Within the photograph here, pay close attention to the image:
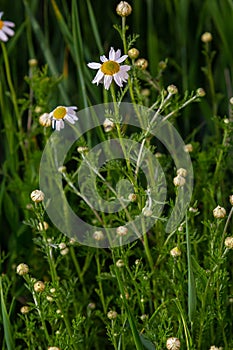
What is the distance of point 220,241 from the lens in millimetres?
920

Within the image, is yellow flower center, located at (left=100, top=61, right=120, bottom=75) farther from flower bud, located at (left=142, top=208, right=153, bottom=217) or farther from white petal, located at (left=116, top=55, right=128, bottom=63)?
flower bud, located at (left=142, top=208, right=153, bottom=217)

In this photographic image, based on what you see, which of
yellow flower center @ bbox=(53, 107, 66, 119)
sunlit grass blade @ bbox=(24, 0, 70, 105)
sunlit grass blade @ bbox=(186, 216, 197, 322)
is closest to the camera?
sunlit grass blade @ bbox=(186, 216, 197, 322)

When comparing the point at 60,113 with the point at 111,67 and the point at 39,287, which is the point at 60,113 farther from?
the point at 39,287

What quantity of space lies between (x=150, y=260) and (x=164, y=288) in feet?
0.17

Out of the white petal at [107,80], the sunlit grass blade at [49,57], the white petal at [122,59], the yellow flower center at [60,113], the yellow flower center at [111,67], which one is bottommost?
the yellow flower center at [60,113]

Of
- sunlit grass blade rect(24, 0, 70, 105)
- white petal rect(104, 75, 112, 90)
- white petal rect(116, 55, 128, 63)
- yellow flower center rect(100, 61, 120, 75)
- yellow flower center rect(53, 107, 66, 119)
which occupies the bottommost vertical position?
yellow flower center rect(53, 107, 66, 119)

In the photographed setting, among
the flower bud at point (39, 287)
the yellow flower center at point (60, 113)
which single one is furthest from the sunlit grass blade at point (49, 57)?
the flower bud at point (39, 287)

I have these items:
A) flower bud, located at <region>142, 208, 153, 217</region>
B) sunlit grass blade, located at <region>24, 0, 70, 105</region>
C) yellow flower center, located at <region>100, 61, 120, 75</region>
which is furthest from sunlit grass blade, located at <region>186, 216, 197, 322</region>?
sunlit grass blade, located at <region>24, 0, 70, 105</region>

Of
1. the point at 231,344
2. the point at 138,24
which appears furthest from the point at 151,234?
the point at 138,24

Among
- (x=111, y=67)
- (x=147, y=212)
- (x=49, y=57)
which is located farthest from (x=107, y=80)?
(x=49, y=57)

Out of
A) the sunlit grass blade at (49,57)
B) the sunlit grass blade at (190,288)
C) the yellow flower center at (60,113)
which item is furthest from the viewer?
the sunlit grass blade at (49,57)

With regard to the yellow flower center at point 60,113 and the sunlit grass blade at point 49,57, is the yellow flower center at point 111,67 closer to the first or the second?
the yellow flower center at point 60,113

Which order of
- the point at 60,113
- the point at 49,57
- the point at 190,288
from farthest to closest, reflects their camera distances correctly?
the point at 49,57 → the point at 60,113 → the point at 190,288

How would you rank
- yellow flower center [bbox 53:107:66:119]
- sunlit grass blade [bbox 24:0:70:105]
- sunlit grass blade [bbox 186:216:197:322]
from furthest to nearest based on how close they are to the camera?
sunlit grass blade [bbox 24:0:70:105], yellow flower center [bbox 53:107:66:119], sunlit grass blade [bbox 186:216:197:322]
